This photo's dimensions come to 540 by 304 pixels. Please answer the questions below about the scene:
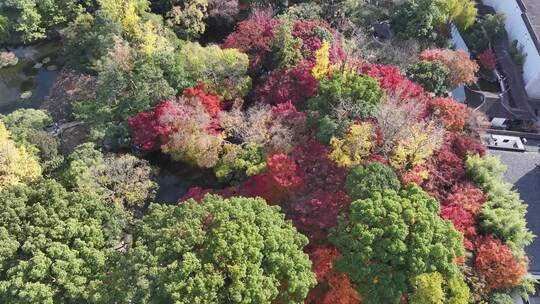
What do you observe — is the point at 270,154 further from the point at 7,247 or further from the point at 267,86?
the point at 7,247

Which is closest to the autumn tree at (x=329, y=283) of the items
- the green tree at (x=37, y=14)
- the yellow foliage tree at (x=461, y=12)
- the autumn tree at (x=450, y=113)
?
the autumn tree at (x=450, y=113)

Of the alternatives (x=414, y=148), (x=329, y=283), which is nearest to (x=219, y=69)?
(x=414, y=148)

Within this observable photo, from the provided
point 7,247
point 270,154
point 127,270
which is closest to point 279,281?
point 127,270

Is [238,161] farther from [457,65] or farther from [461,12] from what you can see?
[461,12]

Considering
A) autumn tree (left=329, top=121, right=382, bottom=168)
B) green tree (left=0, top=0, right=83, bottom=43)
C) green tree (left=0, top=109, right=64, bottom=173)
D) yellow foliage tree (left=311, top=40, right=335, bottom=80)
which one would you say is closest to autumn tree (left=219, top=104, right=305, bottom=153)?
autumn tree (left=329, top=121, right=382, bottom=168)

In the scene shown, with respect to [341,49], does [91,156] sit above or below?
below

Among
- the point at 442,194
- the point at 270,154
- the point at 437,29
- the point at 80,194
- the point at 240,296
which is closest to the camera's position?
the point at 240,296
